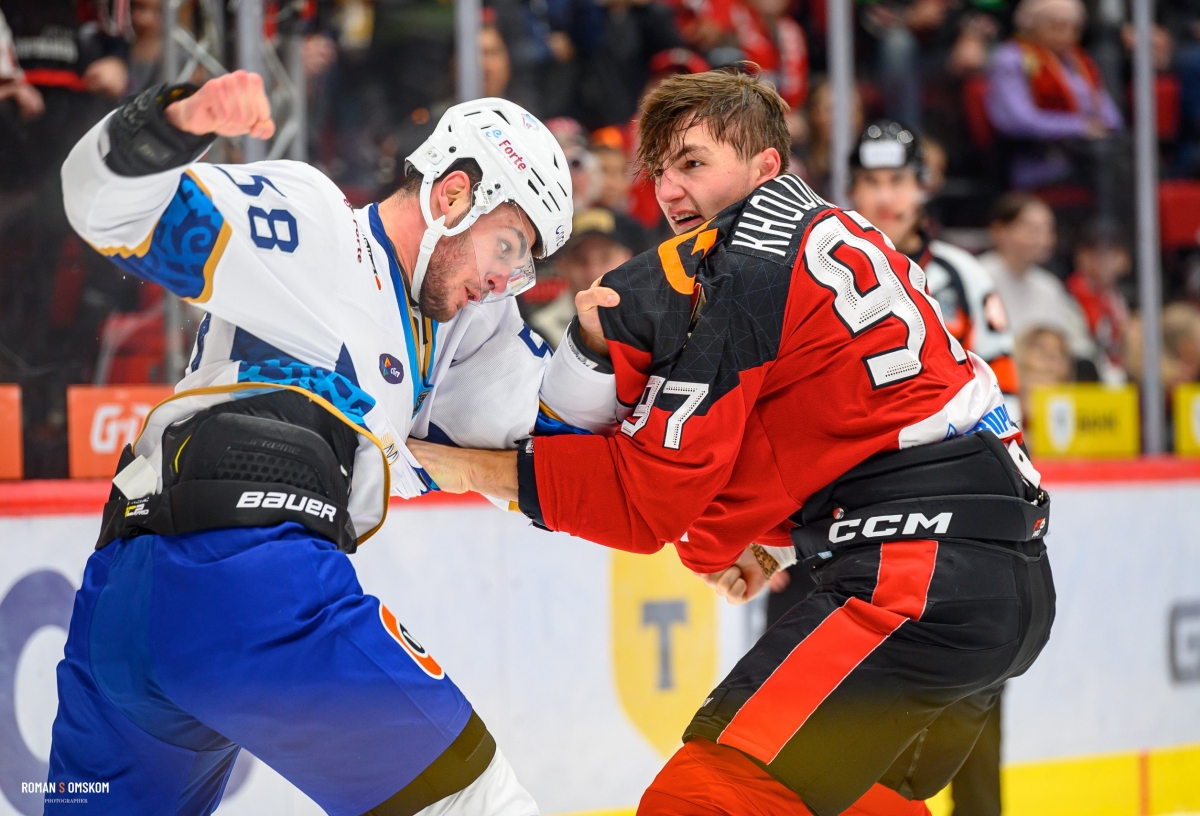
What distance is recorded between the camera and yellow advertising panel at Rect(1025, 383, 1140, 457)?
5141mm

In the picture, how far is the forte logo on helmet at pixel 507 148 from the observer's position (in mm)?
2287

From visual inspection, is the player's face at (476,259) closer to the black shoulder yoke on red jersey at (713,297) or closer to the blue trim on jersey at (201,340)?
the black shoulder yoke on red jersey at (713,297)

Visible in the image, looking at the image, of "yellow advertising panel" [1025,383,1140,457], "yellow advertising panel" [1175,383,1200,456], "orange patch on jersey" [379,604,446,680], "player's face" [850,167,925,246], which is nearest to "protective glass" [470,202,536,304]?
"orange patch on jersey" [379,604,446,680]

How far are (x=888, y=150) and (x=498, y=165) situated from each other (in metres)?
1.94

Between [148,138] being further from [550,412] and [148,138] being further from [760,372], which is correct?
[760,372]

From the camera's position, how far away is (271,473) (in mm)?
2004

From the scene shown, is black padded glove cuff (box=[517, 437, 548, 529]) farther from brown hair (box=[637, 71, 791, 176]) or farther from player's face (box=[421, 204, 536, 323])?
brown hair (box=[637, 71, 791, 176])

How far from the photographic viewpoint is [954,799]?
12.3ft

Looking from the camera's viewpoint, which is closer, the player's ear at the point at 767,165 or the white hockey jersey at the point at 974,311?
the player's ear at the point at 767,165

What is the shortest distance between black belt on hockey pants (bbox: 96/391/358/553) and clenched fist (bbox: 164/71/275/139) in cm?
Result: 43

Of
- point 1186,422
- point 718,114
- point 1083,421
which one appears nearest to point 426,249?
point 718,114

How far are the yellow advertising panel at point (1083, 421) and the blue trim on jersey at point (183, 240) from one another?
12.5 ft

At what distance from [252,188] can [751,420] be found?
0.97 metres

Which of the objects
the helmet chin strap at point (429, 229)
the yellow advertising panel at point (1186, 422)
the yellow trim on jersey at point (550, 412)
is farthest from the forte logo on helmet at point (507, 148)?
the yellow advertising panel at point (1186, 422)
